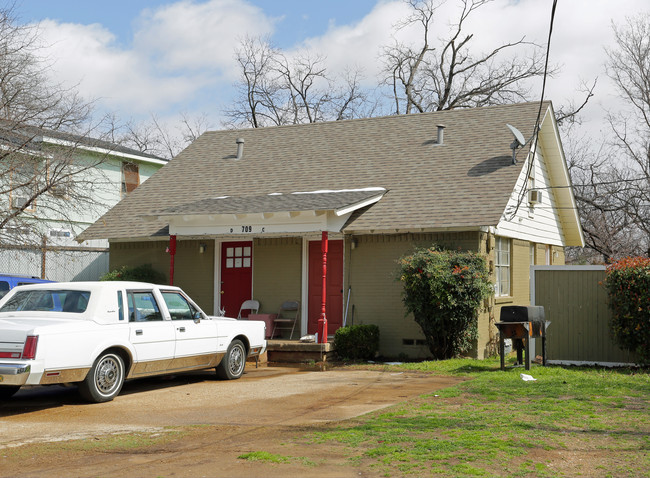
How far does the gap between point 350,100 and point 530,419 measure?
114ft

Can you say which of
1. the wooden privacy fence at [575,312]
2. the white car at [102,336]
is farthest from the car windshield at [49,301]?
the wooden privacy fence at [575,312]

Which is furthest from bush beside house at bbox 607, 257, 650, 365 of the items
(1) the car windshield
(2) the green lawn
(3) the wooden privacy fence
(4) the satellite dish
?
(1) the car windshield

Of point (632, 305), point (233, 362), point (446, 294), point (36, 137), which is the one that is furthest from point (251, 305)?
point (632, 305)

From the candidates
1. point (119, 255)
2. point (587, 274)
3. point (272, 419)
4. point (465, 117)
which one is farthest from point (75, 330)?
point (465, 117)

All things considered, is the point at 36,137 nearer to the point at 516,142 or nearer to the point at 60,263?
the point at 60,263

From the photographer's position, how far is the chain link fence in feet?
69.7

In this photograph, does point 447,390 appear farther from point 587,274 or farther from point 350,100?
point 350,100

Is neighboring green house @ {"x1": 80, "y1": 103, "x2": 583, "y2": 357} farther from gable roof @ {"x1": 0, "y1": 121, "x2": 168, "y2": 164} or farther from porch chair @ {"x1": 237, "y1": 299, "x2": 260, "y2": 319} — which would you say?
gable roof @ {"x1": 0, "y1": 121, "x2": 168, "y2": 164}

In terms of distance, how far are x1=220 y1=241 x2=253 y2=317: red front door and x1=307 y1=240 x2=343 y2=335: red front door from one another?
1.70 meters

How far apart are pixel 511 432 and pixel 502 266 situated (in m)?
10.3

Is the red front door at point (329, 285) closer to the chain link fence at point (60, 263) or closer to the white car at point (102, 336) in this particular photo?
the white car at point (102, 336)

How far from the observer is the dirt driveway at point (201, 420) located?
6.32 metres

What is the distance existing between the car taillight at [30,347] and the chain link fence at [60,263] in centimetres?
1158

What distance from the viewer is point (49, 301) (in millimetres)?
10375
